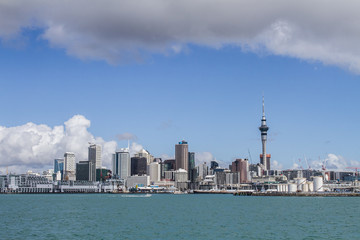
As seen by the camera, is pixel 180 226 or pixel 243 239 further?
pixel 180 226

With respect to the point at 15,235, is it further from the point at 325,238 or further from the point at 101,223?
the point at 325,238

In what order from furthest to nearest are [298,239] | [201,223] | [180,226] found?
[201,223], [180,226], [298,239]

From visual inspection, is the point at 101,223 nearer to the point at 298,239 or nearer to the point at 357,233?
the point at 298,239

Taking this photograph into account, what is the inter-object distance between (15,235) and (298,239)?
1589 inches

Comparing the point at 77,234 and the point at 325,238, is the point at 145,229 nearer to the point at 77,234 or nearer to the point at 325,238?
the point at 77,234

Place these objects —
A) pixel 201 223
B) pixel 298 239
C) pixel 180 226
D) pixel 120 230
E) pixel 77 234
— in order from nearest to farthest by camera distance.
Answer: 1. pixel 298 239
2. pixel 77 234
3. pixel 120 230
4. pixel 180 226
5. pixel 201 223

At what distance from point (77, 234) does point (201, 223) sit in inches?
1013

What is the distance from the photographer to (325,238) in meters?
65.5

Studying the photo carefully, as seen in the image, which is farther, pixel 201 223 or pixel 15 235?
pixel 201 223

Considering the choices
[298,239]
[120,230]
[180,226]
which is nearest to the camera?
[298,239]

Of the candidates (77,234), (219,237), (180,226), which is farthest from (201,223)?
(77,234)

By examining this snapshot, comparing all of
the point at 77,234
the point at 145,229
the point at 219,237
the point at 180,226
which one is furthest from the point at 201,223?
the point at 77,234

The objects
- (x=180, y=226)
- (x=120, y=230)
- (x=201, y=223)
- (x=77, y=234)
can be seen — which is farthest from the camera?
(x=201, y=223)

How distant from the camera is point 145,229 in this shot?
3012 inches
